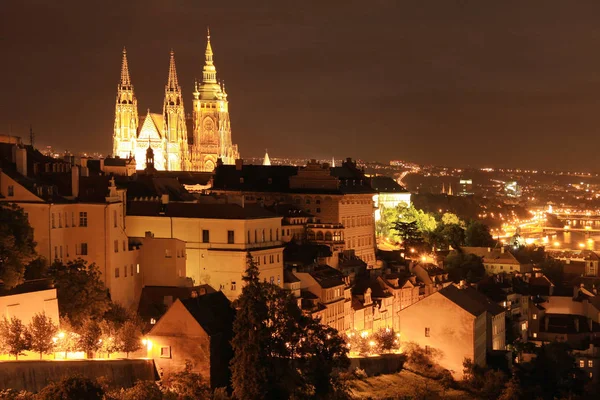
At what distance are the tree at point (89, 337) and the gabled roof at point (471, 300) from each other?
2106cm

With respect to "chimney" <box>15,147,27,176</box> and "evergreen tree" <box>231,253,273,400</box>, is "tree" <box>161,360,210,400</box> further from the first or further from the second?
"chimney" <box>15,147,27,176</box>

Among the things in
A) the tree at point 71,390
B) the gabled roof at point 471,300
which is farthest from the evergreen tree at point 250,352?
the gabled roof at point 471,300

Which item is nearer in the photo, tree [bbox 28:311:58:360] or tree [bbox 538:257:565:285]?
tree [bbox 28:311:58:360]

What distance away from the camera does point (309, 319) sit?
2003 inches

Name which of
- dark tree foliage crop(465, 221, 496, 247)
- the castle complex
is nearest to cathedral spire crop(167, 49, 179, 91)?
the castle complex

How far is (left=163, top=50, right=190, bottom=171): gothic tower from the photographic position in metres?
156

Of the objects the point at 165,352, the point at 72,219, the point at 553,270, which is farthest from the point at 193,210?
the point at 553,270

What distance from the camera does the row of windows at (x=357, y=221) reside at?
83.9 meters

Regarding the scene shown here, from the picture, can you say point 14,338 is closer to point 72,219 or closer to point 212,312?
point 212,312

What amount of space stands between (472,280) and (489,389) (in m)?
25.8

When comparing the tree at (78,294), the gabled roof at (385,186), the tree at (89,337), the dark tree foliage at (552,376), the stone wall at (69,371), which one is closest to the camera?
the stone wall at (69,371)

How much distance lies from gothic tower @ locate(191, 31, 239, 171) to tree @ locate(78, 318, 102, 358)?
11161cm

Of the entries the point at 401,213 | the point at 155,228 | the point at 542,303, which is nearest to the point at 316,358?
the point at 155,228

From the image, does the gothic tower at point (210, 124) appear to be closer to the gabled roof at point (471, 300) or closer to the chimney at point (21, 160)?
the gabled roof at point (471, 300)
